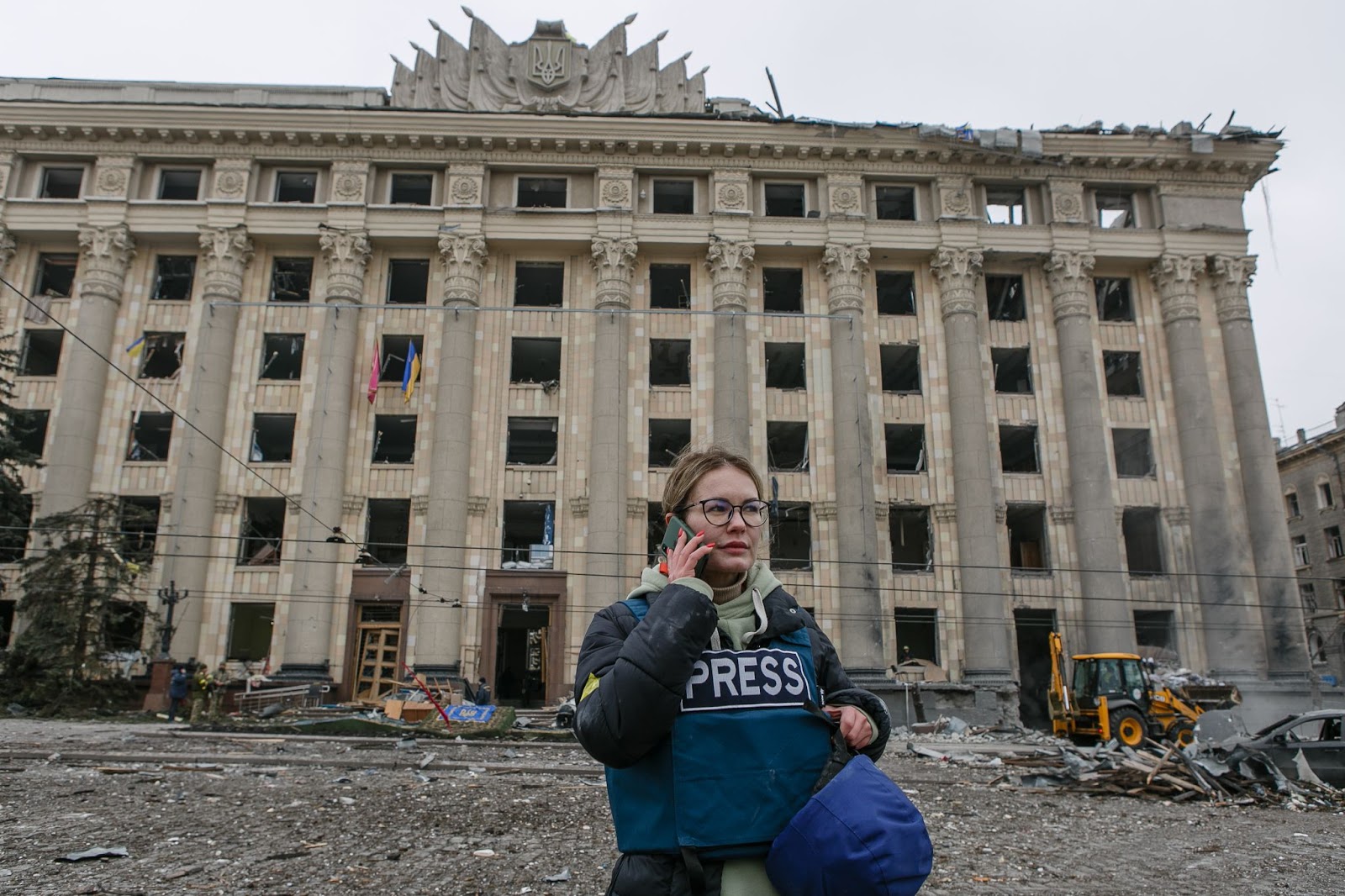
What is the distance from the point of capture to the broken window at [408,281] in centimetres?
3222

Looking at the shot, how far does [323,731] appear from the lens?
19172 mm

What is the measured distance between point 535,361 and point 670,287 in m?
5.98

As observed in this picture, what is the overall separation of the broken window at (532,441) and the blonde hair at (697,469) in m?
27.7

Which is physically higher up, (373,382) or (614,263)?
(614,263)

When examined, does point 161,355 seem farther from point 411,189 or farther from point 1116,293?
point 1116,293

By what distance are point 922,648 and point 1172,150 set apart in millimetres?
20763

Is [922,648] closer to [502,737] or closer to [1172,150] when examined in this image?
[502,737]

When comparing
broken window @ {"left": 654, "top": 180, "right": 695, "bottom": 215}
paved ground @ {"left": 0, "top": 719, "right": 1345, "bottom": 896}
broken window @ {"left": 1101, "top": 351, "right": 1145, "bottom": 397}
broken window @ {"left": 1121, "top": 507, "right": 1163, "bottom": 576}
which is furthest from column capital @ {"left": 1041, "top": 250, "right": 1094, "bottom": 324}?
paved ground @ {"left": 0, "top": 719, "right": 1345, "bottom": 896}

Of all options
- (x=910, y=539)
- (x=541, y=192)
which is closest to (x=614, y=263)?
(x=541, y=192)

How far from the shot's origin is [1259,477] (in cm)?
2972

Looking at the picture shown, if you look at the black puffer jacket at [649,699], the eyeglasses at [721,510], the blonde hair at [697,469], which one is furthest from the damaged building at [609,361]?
the black puffer jacket at [649,699]

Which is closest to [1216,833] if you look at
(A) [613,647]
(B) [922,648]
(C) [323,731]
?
(A) [613,647]

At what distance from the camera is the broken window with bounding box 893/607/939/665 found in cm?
2959

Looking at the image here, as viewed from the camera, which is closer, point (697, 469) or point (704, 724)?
point (704, 724)
